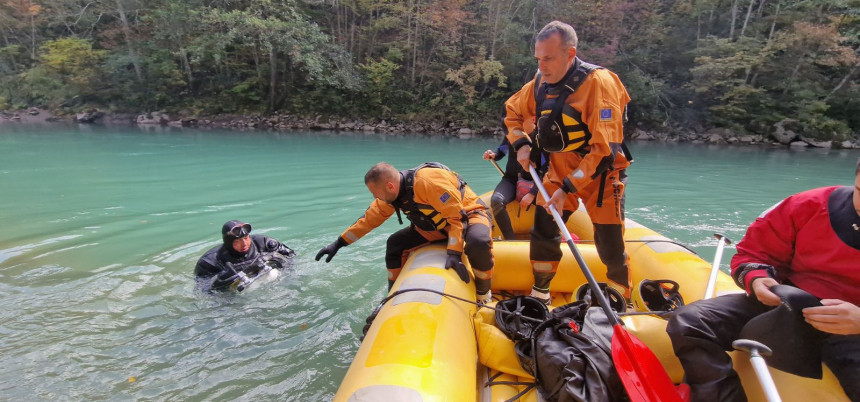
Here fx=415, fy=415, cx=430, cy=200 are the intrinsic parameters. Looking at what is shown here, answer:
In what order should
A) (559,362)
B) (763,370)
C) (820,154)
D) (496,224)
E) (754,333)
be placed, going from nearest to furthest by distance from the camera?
(763,370) → (754,333) → (559,362) → (496,224) → (820,154)

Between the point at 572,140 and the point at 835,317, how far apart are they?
1.51 metres

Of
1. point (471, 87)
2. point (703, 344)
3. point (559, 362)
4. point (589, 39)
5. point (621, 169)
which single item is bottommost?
point (559, 362)

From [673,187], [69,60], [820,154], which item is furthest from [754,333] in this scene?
[69,60]

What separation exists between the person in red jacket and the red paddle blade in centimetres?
11

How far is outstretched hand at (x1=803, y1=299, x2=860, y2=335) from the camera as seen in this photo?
135 centimetres

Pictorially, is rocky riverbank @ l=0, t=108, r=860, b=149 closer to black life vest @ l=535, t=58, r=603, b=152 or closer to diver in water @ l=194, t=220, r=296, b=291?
diver in water @ l=194, t=220, r=296, b=291

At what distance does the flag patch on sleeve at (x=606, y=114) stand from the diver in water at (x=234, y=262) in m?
3.08

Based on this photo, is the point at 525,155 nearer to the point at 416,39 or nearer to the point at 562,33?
the point at 562,33

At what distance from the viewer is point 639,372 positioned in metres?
1.74

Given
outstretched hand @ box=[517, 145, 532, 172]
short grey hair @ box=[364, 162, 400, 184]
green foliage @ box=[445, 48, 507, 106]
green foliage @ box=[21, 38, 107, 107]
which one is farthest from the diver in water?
green foliage @ box=[21, 38, 107, 107]

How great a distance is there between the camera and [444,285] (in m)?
2.67

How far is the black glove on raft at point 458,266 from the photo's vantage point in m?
2.91

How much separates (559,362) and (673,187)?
8.83 m

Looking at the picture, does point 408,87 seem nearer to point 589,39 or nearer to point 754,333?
point 589,39
